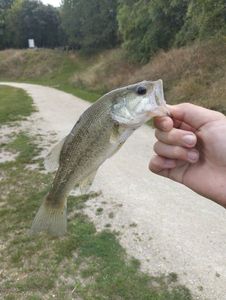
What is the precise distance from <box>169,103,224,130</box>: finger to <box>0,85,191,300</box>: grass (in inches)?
102

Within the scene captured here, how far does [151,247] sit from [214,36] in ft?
42.6

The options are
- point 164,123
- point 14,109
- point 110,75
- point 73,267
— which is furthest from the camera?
point 110,75

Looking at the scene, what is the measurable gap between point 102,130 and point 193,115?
74 cm

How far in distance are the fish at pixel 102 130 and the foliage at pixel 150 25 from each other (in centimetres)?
1956

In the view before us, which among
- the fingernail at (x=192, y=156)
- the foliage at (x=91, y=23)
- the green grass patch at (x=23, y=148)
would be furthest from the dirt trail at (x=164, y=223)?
the foliage at (x=91, y=23)

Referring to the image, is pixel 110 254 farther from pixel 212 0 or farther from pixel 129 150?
pixel 212 0

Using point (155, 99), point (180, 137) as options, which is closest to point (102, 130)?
point (155, 99)

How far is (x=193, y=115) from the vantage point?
2641mm

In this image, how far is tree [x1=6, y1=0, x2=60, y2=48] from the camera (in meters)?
52.9

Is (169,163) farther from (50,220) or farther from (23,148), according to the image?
(23,148)

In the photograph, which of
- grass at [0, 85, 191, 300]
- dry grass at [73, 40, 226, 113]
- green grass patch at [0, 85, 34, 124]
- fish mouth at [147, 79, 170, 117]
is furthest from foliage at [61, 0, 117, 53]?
fish mouth at [147, 79, 170, 117]

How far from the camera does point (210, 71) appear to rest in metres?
15.2

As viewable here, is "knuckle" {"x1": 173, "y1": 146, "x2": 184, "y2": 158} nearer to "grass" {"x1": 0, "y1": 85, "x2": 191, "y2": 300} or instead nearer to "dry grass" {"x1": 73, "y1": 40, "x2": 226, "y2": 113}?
"grass" {"x1": 0, "y1": 85, "x2": 191, "y2": 300}

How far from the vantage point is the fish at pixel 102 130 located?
209 centimetres
